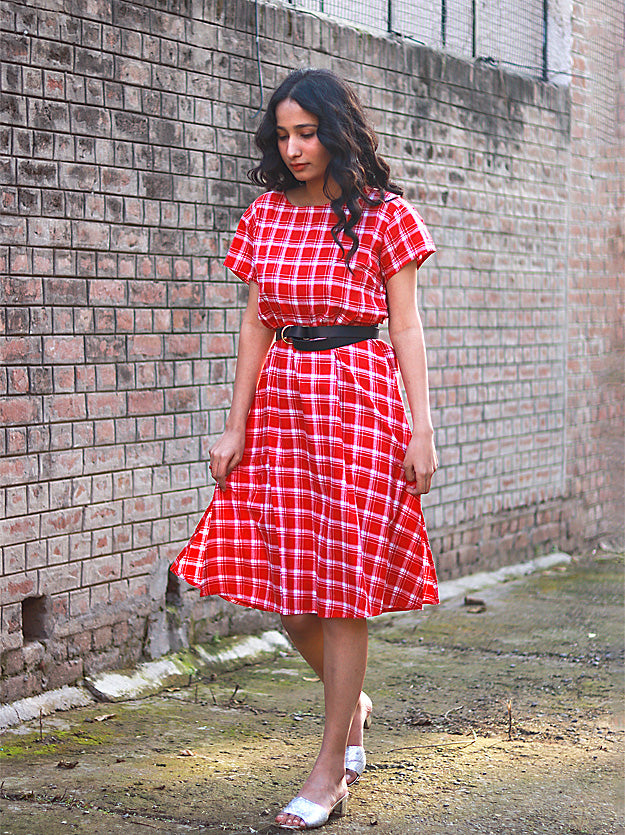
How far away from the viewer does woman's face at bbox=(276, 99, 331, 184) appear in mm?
3070

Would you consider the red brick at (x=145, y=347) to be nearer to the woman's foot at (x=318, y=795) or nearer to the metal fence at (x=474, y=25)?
the metal fence at (x=474, y=25)

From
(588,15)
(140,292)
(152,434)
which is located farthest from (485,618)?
(588,15)

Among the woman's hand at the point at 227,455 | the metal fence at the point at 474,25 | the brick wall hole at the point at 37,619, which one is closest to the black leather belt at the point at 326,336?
the woman's hand at the point at 227,455

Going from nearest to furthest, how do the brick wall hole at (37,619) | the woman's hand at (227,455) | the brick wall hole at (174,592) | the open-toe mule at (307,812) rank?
the open-toe mule at (307,812), the woman's hand at (227,455), the brick wall hole at (37,619), the brick wall hole at (174,592)

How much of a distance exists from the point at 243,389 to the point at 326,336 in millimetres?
324

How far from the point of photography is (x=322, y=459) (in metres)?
3.12

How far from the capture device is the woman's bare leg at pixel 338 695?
308cm

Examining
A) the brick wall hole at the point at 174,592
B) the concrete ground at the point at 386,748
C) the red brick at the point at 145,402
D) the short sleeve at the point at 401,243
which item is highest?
the short sleeve at the point at 401,243

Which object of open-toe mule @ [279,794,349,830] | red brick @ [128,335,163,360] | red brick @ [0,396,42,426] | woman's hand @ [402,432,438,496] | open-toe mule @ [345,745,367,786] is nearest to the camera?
open-toe mule @ [279,794,349,830]

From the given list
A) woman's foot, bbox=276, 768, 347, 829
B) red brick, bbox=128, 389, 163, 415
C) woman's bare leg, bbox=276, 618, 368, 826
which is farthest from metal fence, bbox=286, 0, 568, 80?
woman's foot, bbox=276, 768, 347, 829

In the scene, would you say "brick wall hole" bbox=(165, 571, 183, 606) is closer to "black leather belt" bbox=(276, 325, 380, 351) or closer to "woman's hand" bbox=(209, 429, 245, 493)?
"woman's hand" bbox=(209, 429, 245, 493)

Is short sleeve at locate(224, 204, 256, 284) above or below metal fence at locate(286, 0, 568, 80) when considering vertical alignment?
below

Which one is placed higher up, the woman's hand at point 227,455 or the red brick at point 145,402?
the red brick at point 145,402

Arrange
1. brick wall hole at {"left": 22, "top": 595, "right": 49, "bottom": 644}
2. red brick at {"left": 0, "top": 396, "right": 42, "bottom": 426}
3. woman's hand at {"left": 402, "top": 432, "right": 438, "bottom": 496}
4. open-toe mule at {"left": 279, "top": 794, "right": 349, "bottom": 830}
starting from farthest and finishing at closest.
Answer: brick wall hole at {"left": 22, "top": 595, "right": 49, "bottom": 644} → red brick at {"left": 0, "top": 396, "right": 42, "bottom": 426} → woman's hand at {"left": 402, "top": 432, "right": 438, "bottom": 496} → open-toe mule at {"left": 279, "top": 794, "right": 349, "bottom": 830}
